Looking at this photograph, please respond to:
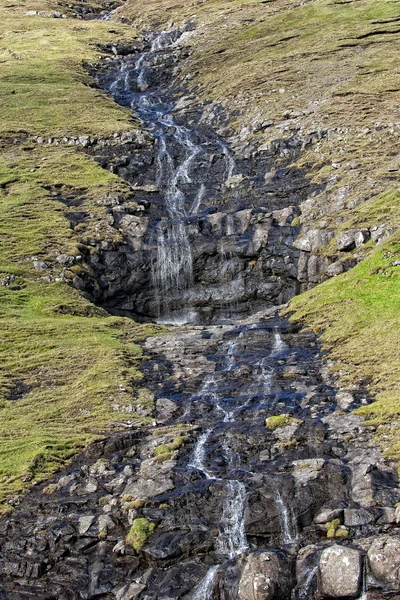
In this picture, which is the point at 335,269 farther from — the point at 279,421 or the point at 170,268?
the point at 279,421

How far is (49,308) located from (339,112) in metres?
30.9

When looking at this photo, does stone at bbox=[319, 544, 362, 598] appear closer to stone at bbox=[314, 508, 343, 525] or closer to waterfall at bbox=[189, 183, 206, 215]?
stone at bbox=[314, 508, 343, 525]

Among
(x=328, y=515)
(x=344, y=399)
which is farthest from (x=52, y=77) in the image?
(x=328, y=515)

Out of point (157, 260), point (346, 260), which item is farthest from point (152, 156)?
point (346, 260)

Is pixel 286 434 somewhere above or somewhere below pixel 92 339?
above

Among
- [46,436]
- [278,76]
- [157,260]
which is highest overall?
[278,76]

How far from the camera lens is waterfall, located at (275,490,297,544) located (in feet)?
48.7

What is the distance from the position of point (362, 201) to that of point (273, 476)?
82.9ft

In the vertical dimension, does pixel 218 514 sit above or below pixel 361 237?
above

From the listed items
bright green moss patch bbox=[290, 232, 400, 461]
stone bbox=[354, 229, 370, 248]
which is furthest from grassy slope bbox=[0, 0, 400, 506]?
stone bbox=[354, 229, 370, 248]

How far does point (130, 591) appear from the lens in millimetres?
13906

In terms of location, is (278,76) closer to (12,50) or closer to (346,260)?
(346,260)

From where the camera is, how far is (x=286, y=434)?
1877 cm

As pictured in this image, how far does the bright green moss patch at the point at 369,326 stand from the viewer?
18781mm
